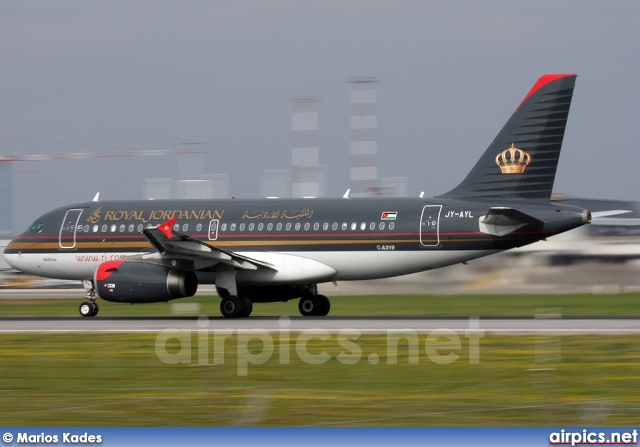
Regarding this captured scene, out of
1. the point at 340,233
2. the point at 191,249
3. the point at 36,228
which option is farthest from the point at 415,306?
the point at 36,228

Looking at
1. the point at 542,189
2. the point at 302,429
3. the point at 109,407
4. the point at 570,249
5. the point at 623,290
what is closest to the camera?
the point at 302,429

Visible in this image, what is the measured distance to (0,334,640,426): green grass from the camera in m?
13.2

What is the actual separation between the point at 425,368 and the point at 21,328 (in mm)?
14703

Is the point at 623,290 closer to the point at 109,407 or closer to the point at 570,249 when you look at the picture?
the point at 570,249

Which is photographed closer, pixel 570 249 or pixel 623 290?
pixel 623 290

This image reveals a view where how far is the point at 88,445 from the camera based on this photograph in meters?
8.97

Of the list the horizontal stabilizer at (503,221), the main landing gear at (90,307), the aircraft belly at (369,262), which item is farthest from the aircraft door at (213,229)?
the horizontal stabilizer at (503,221)

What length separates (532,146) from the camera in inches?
1227

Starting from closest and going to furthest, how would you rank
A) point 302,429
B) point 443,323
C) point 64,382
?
point 302,429
point 64,382
point 443,323

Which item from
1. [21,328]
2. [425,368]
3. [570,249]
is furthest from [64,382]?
[570,249]

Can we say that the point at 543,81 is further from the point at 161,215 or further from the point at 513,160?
the point at 161,215

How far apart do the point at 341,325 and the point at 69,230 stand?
40.5 feet

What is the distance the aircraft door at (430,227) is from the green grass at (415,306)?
3.16m

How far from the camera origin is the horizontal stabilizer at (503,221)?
29.3 meters
